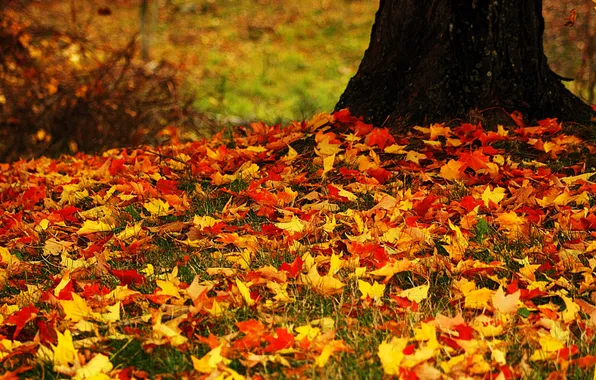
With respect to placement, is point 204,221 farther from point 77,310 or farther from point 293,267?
point 77,310

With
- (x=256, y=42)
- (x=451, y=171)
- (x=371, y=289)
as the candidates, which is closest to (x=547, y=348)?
(x=371, y=289)

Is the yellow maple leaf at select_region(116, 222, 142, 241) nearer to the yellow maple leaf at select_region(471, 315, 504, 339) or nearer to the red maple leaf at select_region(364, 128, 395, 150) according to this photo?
the red maple leaf at select_region(364, 128, 395, 150)

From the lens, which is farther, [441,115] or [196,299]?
[441,115]

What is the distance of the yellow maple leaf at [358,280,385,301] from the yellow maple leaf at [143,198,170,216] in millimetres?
1452

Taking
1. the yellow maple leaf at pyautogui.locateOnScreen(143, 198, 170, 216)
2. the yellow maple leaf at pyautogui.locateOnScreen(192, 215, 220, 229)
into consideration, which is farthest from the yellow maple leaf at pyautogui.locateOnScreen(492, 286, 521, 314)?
the yellow maple leaf at pyautogui.locateOnScreen(143, 198, 170, 216)

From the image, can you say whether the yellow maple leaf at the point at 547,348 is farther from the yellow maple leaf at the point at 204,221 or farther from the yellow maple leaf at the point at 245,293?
the yellow maple leaf at the point at 204,221

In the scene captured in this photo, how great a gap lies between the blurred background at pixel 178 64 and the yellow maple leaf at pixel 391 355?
8.39ft

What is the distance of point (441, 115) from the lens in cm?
476

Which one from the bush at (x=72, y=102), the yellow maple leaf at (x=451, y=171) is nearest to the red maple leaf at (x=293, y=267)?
the yellow maple leaf at (x=451, y=171)

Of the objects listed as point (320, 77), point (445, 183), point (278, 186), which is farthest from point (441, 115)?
point (320, 77)

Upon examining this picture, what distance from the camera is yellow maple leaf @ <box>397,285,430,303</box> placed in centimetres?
266

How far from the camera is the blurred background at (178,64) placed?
7.42 metres

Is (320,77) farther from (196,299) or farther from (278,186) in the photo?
(196,299)

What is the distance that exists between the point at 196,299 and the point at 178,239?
89 centimetres
